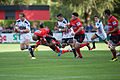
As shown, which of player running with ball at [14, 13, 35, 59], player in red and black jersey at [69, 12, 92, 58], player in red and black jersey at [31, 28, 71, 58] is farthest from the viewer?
player running with ball at [14, 13, 35, 59]

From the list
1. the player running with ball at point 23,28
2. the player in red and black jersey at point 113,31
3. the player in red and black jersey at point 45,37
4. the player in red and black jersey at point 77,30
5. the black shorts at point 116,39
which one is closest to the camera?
the player in red and black jersey at point 113,31

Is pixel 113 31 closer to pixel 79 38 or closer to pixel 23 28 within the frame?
pixel 79 38

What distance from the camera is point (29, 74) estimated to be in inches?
431

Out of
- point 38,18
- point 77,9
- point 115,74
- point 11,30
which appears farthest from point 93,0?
point 115,74

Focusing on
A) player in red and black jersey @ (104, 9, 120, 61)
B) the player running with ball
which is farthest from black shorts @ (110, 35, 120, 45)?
the player running with ball

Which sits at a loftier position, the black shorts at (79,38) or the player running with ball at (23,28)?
the player running with ball at (23,28)

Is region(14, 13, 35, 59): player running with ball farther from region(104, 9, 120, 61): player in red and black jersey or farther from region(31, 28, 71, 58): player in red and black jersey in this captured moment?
region(104, 9, 120, 61): player in red and black jersey

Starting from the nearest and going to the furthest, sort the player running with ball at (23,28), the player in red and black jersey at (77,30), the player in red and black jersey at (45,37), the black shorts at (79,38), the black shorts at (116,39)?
the black shorts at (116,39) < the player in red and black jersey at (77,30) < the black shorts at (79,38) < the player in red and black jersey at (45,37) < the player running with ball at (23,28)

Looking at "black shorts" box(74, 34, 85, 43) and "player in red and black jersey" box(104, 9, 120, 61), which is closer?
"player in red and black jersey" box(104, 9, 120, 61)

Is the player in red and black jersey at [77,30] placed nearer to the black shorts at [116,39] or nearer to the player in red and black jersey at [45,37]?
the player in red and black jersey at [45,37]

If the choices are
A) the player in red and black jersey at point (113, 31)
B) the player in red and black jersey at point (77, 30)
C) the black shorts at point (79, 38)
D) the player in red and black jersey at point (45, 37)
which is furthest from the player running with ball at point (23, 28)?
the player in red and black jersey at point (113, 31)

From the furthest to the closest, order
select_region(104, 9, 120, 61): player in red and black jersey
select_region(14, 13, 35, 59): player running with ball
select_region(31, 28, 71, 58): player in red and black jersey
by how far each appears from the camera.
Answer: select_region(14, 13, 35, 59): player running with ball, select_region(31, 28, 71, 58): player in red and black jersey, select_region(104, 9, 120, 61): player in red and black jersey

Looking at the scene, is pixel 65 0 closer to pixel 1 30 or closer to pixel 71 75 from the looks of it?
pixel 1 30

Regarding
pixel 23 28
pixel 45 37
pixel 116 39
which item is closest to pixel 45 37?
pixel 45 37
